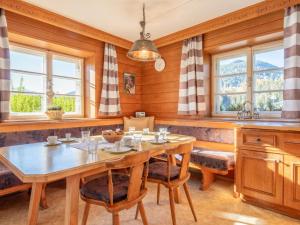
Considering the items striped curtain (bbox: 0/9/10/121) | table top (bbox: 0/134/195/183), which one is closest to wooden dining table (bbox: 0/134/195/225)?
table top (bbox: 0/134/195/183)

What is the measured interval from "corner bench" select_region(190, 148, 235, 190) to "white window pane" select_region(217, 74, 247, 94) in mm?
1127

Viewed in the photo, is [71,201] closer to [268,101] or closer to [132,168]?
[132,168]

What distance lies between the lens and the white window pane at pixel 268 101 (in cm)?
283

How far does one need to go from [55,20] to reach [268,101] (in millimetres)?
3302

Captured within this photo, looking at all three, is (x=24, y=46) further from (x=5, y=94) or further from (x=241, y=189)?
(x=241, y=189)

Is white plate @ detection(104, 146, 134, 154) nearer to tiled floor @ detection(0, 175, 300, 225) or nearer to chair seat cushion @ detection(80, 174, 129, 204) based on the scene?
chair seat cushion @ detection(80, 174, 129, 204)

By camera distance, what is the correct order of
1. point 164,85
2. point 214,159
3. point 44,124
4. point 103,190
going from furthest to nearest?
1. point 164,85
2. point 44,124
3. point 214,159
4. point 103,190

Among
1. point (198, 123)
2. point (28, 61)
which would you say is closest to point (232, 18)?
point (198, 123)

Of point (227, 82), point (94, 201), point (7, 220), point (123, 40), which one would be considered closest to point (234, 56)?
point (227, 82)

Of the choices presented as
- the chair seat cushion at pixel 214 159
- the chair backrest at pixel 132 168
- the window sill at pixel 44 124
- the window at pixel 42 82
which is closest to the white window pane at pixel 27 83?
the window at pixel 42 82

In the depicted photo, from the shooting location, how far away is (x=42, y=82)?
3.17m

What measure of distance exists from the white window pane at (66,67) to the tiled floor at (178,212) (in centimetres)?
195

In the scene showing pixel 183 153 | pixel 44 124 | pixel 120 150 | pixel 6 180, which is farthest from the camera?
pixel 44 124

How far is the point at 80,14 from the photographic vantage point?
9.28 feet
